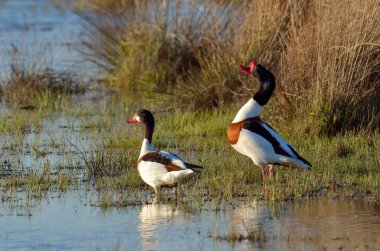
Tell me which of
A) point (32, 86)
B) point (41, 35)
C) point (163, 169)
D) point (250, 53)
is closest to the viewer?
point (163, 169)

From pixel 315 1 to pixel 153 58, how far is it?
4535 mm

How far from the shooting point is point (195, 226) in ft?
25.0

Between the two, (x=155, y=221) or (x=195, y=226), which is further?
(x=155, y=221)

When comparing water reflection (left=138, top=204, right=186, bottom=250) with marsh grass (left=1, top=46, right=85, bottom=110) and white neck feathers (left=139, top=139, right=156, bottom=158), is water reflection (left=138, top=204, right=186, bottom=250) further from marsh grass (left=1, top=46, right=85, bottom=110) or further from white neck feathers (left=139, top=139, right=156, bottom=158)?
marsh grass (left=1, top=46, right=85, bottom=110)

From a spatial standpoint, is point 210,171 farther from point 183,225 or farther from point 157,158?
point 183,225

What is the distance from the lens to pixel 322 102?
36.5ft

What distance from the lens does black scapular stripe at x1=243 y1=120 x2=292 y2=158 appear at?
30.1 ft

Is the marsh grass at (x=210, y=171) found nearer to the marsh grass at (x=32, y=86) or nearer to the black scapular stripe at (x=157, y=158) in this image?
the black scapular stripe at (x=157, y=158)

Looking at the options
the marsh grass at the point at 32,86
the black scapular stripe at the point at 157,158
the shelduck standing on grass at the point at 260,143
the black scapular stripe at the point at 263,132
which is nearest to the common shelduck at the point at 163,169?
the black scapular stripe at the point at 157,158

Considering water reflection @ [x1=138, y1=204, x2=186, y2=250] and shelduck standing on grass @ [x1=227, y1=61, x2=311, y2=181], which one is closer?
water reflection @ [x1=138, y1=204, x2=186, y2=250]

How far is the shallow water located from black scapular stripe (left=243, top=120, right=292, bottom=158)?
0.91 meters

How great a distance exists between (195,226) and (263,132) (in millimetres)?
1953

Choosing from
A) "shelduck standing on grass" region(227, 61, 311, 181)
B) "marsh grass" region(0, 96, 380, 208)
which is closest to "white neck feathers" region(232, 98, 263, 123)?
"shelduck standing on grass" region(227, 61, 311, 181)

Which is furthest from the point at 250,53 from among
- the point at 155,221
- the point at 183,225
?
the point at 183,225
